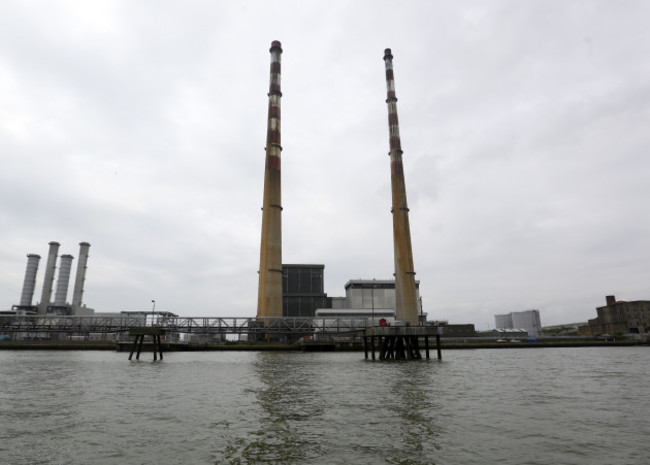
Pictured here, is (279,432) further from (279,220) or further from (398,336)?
(279,220)

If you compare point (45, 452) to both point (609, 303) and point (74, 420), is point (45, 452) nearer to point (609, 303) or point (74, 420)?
point (74, 420)

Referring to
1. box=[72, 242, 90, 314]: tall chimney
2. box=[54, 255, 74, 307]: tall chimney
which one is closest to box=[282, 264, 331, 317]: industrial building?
box=[72, 242, 90, 314]: tall chimney

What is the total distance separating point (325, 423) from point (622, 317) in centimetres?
15243

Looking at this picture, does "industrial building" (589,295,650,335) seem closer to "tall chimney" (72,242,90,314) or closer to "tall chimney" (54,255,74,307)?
"tall chimney" (72,242,90,314)

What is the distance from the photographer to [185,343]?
75.8 meters

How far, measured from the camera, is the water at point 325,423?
10.0 m

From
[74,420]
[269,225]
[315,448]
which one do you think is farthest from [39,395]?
[269,225]

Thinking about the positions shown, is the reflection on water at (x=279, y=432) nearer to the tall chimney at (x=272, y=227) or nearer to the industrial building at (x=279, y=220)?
the tall chimney at (x=272, y=227)

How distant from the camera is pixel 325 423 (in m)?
13.5

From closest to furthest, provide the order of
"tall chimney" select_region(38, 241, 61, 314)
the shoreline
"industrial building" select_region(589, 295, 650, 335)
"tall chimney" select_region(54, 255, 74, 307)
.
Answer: the shoreline
"tall chimney" select_region(38, 241, 61, 314)
"tall chimney" select_region(54, 255, 74, 307)
"industrial building" select_region(589, 295, 650, 335)

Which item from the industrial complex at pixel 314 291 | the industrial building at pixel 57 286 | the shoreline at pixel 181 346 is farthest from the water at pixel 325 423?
the industrial building at pixel 57 286

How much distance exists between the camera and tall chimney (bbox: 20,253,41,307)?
349ft

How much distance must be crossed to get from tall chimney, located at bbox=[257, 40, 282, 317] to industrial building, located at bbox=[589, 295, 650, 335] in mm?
106221

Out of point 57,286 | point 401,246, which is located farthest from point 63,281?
point 401,246
